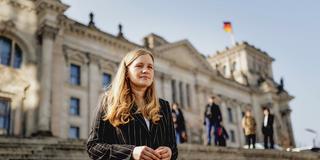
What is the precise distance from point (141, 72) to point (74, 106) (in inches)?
1002

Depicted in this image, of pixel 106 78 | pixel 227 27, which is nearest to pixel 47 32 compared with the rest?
pixel 106 78

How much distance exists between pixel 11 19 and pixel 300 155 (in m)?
20.2

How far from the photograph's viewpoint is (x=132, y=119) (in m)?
2.36

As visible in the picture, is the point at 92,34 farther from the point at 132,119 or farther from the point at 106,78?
the point at 132,119

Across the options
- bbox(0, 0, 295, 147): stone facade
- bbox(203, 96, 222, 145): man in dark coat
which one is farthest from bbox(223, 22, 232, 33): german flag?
bbox(203, 96, 222, 145): man in dark coat

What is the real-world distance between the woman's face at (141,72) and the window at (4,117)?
21.8 meters

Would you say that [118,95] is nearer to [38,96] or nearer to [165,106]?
[165,106]

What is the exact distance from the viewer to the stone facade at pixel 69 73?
22953mm

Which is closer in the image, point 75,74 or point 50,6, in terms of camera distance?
point 50,6

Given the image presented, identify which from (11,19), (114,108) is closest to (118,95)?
(114,108)

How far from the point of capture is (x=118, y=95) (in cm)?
243

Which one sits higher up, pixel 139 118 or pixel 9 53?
pixel 9 53

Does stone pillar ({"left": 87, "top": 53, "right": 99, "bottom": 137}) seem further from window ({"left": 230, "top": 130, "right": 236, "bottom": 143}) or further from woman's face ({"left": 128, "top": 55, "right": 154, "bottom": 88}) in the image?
woman's face ({"left": 128, "top": 55, "right": 154, "bottom": 88})

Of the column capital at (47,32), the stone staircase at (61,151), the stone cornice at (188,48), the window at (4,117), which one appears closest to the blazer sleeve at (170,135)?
the stone staircase at (61,151)
